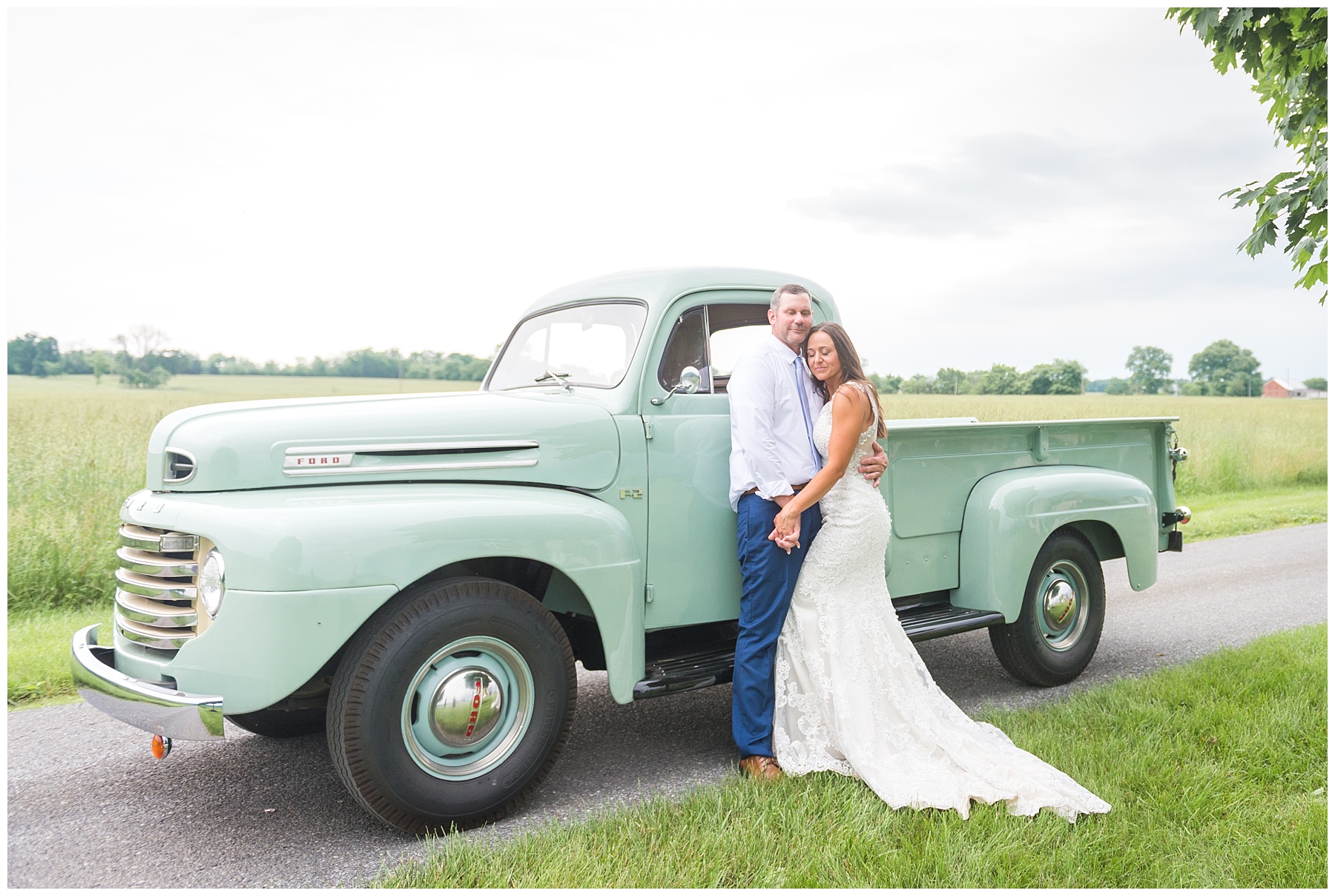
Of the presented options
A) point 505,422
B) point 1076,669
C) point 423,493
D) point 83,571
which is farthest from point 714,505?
point 83,571

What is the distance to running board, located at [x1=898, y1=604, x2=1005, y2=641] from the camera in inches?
187

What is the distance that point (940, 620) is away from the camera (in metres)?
4.93

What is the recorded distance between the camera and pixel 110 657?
12.3 feet

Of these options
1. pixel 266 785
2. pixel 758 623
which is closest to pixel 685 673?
pixel 758 623

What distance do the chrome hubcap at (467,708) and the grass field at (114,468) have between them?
1.90 meters

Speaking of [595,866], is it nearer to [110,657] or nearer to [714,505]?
[714,505]

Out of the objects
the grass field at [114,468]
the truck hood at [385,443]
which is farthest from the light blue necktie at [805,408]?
the grass field at [114,468]

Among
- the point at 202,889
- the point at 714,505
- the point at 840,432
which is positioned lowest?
the point at 202,889

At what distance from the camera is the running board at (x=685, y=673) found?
153 inches

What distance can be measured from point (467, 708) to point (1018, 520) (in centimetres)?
317

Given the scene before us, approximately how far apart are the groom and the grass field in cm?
201

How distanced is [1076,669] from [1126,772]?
1.78m

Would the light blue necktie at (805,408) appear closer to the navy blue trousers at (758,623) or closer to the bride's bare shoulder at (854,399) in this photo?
the bride's bare shoulder at (854,399)

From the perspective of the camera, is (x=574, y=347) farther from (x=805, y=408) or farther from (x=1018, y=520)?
(x=1018, y=520)
